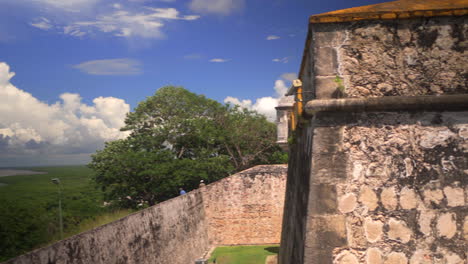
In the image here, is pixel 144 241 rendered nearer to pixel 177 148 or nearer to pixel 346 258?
pixel 346 258

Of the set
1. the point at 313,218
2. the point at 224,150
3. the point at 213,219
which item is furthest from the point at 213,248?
the point at 313,218

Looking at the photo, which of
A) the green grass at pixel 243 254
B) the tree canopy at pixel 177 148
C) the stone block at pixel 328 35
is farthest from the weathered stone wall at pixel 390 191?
the tree canopy at pixel 177 148

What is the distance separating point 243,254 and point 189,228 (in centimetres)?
282

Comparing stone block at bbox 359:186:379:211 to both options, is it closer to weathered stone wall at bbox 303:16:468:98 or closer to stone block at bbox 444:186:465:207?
stone block at bbox 444:186:465:207

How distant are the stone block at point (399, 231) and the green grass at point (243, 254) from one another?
1025cm

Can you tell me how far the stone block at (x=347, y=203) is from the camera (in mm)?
2756

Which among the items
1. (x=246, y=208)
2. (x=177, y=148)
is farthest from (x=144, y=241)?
(x=177, y=148)

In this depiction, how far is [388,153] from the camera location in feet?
9.11

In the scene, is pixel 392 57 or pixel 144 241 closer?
pixel 392 57

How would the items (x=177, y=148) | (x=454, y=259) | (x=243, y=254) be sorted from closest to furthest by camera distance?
(x=454, y=259) < (x=243, y=254) < (x=177, y=148)

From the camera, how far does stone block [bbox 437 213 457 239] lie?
8.75 feet

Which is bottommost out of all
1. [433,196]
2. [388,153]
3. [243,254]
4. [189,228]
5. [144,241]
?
[243,254]

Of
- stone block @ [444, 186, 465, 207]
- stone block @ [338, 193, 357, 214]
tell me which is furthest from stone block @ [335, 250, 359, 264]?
stone block @ [444, 186, 465, 207]

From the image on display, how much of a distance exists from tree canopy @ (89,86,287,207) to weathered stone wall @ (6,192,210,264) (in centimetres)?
593
